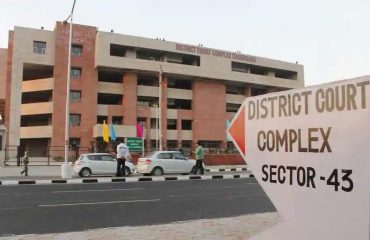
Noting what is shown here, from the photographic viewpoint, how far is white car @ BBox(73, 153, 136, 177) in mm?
23828

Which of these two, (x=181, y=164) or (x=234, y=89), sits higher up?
(x=234, y=89)

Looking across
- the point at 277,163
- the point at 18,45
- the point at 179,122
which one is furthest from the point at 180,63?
the point at 277,163

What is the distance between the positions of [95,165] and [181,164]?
4.65 m

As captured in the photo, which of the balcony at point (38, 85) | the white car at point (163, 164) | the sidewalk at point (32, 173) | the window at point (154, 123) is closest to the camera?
the sidewalk at point (32, 173)

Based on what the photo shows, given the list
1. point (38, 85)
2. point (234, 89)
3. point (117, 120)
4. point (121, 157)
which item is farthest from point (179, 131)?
point (121, 157)

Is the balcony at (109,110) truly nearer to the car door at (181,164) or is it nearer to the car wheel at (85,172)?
the car door at (181,164)

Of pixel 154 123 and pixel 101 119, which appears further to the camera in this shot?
pixel 154 123

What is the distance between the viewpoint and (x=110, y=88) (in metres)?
56.3

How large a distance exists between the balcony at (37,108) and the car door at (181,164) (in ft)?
103

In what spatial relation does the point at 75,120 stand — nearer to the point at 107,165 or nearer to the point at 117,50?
the point at 117,50

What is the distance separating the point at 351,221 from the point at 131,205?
837cm

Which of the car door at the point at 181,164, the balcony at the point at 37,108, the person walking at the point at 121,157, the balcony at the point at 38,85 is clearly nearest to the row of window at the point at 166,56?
the balcony at the point at 38,85

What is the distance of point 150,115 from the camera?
5791 cm

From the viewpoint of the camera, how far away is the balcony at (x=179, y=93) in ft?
197
